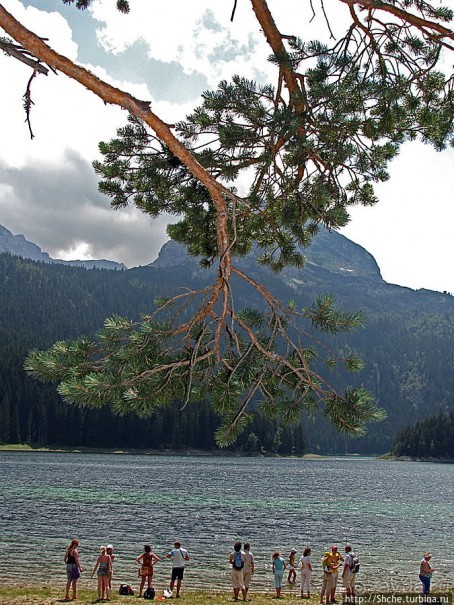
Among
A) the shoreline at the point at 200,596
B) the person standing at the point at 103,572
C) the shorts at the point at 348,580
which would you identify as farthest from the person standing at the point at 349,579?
the person standing at the point at 103,572

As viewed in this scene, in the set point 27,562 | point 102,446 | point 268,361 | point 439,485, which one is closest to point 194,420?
point 102,446

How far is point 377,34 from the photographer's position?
18.4 ft

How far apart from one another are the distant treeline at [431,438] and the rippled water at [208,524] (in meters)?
99.3

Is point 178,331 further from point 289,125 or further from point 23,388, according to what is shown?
point 23,388

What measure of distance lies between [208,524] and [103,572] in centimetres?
2607

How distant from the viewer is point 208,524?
4431 centimetres

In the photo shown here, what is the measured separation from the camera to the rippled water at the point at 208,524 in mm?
28547

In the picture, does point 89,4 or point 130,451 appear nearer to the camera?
point 89,4

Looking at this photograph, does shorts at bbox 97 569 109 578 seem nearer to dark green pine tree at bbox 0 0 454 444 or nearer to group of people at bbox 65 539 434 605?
group of people at bbox 65 539 434 605

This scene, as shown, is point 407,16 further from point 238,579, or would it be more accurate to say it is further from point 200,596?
point 200,596

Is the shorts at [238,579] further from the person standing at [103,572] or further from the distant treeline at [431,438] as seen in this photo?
the distant treeline at [431,438]

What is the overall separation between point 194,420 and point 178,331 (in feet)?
509

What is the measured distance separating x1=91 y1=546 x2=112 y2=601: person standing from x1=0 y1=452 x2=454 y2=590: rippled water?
520cm

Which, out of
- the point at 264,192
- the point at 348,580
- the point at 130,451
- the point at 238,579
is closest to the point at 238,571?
the point at 238,579
